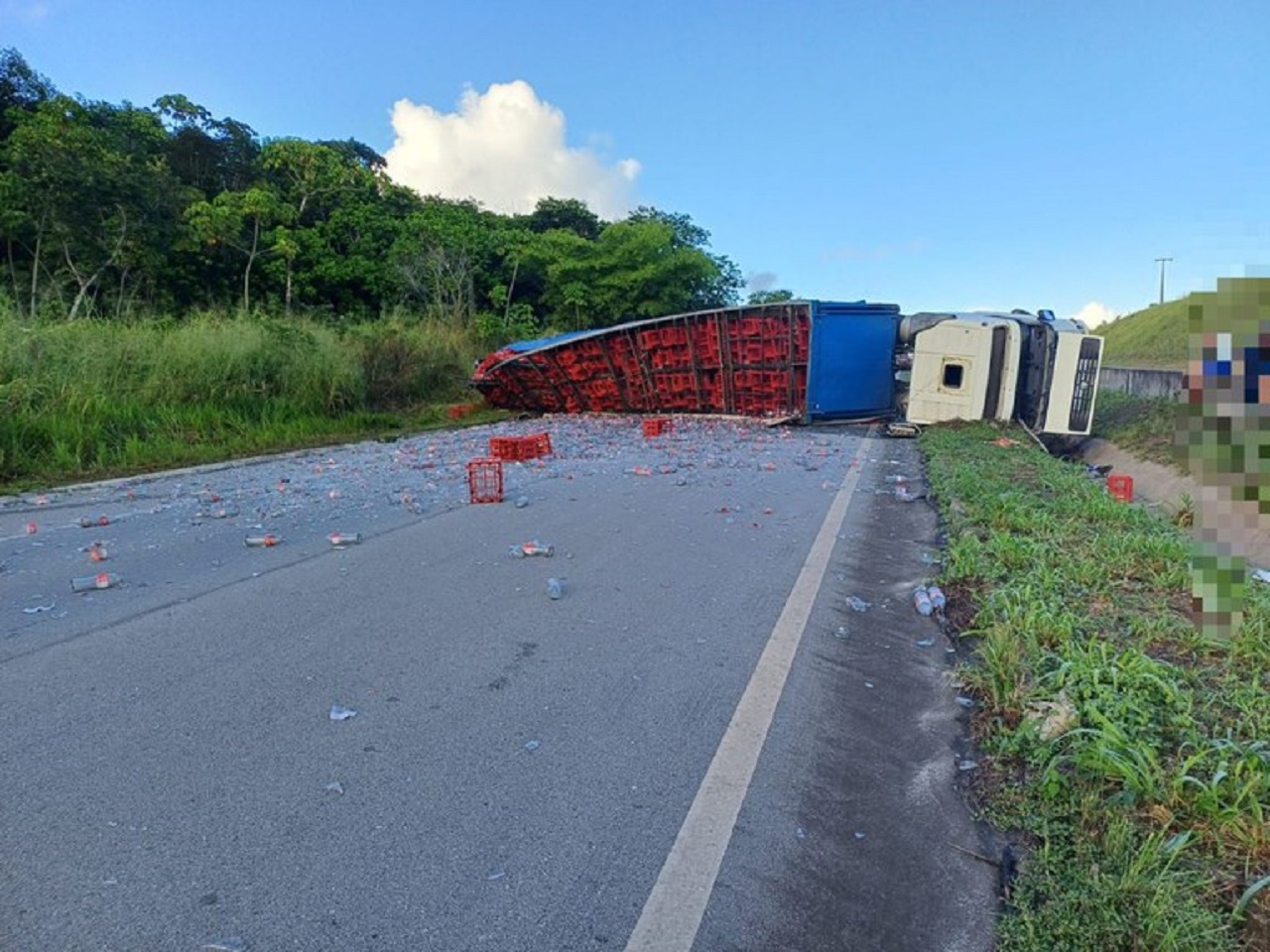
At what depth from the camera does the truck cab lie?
13438mm

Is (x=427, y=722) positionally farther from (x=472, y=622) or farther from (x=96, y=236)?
(x=96, y=236)

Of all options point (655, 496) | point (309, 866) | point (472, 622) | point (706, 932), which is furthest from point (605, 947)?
point (655, 496)

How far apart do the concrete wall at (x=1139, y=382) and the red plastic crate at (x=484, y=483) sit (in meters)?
12.4

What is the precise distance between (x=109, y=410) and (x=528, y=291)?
28.7m

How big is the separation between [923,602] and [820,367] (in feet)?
40.5

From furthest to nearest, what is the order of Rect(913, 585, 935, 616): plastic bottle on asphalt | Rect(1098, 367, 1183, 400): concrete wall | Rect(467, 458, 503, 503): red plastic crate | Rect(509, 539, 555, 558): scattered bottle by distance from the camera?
Rect(1098, 367, 1183, 400): concrete wall → Rect(467, 458, 503, 503): red plastic crate → Rect(509, 539, 555, 558): scattered bottle → Rect(913, 585, 935, 616): plastic bottle on asphalt

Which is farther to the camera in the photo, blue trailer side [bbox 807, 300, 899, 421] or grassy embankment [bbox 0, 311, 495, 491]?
blue trailer side [bbox 807, 300, 899, 421]

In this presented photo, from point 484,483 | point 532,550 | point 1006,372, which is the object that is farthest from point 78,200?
point 1006,372

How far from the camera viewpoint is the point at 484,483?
795 cm

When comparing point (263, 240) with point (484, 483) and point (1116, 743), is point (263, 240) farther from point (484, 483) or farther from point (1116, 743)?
point (1116, 743)

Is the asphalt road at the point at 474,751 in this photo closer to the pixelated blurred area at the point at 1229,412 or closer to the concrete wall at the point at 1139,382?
the pixelated blurred area at the point at 1229,412

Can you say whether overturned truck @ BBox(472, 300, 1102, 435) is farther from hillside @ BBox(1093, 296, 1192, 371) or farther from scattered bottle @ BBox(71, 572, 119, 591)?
scattered bottle @ BBox(71, 572, 119, 591)

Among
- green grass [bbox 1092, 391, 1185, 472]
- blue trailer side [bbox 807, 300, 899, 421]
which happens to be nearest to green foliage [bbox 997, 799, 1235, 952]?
green grass [bbox 1092, 391, 1185, 472]

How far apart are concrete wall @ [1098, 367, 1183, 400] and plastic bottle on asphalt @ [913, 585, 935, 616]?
12.0 meters
